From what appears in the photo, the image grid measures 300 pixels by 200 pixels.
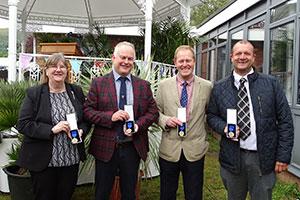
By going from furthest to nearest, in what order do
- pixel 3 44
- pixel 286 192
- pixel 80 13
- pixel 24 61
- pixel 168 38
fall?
1. pixel 3 44
2. pixel 80 13
3. pixel 168 38
4. pixel 24 61
5. pixel 286 192

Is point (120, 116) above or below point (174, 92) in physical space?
below

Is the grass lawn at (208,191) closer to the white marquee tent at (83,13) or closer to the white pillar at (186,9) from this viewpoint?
the white pillar at (186,9)

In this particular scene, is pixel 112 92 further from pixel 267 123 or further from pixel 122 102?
pixel 267 123

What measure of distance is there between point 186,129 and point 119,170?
66 cm

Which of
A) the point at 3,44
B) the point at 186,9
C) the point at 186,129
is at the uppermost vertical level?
the point at 3,44

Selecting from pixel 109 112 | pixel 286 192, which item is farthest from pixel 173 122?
pixel 286 192

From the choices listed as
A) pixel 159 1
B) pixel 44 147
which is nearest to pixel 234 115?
pixel 44 147

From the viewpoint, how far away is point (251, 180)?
9.66 feet

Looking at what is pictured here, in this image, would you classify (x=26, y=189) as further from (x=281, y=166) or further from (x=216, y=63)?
(x=216, y=63)

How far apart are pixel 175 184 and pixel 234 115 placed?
2.82 ft

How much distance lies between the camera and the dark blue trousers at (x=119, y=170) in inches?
120

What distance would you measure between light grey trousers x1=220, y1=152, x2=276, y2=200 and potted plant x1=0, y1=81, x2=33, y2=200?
2.11 meters

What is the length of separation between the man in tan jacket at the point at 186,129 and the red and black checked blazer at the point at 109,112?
0.54 feet

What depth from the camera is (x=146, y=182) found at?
17.8ft
